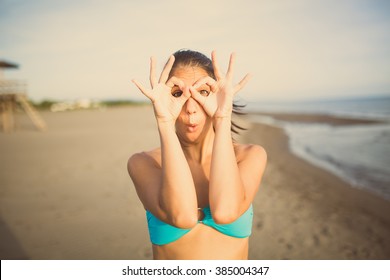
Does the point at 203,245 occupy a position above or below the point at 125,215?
above

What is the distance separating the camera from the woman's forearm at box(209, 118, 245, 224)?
4.18ft

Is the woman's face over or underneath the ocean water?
over

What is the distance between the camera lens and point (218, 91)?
144 centimetres

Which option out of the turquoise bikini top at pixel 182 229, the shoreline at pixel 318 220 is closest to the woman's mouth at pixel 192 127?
the turquoise bikini top at pixel 182 229

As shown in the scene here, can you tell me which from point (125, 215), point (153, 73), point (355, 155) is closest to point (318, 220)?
point (125, 215)

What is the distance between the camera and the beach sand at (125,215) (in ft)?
12.3

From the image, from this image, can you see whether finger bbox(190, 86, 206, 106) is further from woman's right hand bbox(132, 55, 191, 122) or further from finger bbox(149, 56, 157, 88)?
finger bbox(149, 56, 157, 88)

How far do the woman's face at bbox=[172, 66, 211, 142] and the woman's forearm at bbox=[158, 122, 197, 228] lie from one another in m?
0.21

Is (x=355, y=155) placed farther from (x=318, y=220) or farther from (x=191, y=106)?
(x=191, y=106)

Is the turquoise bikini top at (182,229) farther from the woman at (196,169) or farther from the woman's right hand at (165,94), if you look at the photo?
the woman's right hand at (165,94)

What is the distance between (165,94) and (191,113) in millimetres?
171

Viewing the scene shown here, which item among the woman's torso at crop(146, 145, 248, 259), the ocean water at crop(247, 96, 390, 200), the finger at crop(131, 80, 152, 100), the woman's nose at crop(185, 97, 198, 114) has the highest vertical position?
the finger at crop(131, 80, 152, 100)

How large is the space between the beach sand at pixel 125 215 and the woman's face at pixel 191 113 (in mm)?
2675

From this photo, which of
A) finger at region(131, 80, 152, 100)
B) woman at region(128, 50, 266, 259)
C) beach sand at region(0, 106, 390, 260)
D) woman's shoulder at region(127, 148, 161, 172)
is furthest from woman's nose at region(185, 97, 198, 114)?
beach sand at region(0, 106, 390, 260)
